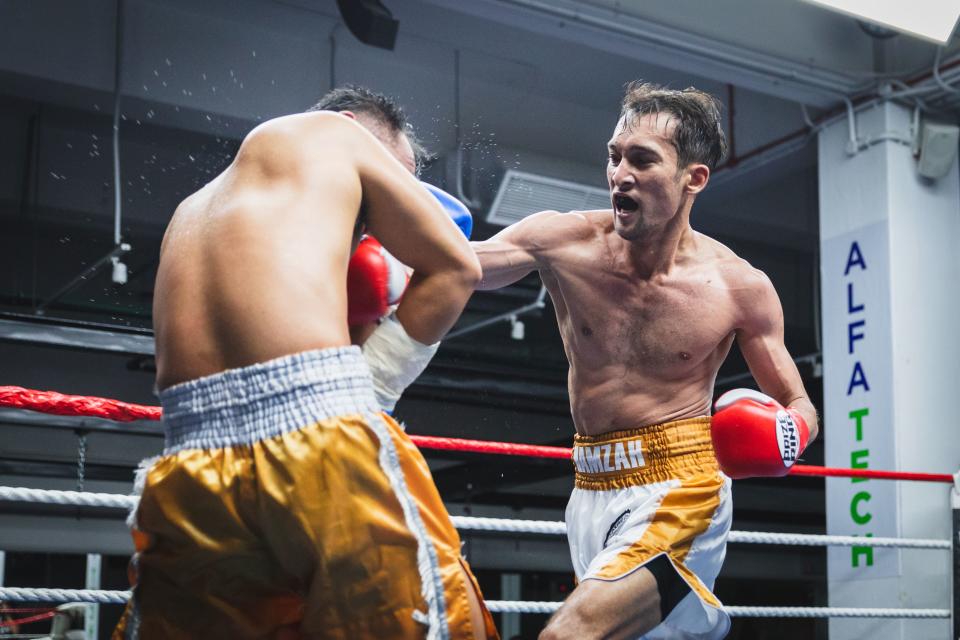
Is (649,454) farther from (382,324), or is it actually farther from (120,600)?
(120,600)

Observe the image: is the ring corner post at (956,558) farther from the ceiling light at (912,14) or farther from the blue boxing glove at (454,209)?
the blue boxing glove at (454,209)

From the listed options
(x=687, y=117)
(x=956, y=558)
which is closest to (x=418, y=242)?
(x=687, y=117)

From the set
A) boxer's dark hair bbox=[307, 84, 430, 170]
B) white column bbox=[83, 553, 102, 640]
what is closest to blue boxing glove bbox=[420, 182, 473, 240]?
boxer's dark hair bbox=[307, 84, 430, 170]

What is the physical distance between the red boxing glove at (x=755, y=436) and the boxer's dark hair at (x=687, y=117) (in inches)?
19.1

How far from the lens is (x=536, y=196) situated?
185 inches

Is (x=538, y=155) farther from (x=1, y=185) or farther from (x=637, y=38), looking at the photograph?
(x=1, y=185)

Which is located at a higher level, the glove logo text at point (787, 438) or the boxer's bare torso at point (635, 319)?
the boxer's bare torso at point (635, 319)

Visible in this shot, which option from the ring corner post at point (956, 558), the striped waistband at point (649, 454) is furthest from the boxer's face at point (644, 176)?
the ring corner post at point (956, 558)

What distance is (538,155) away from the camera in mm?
4750

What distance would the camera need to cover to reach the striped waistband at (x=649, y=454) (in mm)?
1908

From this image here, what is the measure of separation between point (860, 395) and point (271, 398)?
12.1 feet

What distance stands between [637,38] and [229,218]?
3215mm

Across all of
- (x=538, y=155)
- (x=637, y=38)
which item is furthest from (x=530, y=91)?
(x=637, y=38)

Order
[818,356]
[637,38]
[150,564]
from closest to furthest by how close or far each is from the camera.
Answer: [150,564] < [637,38] < [818,356]
